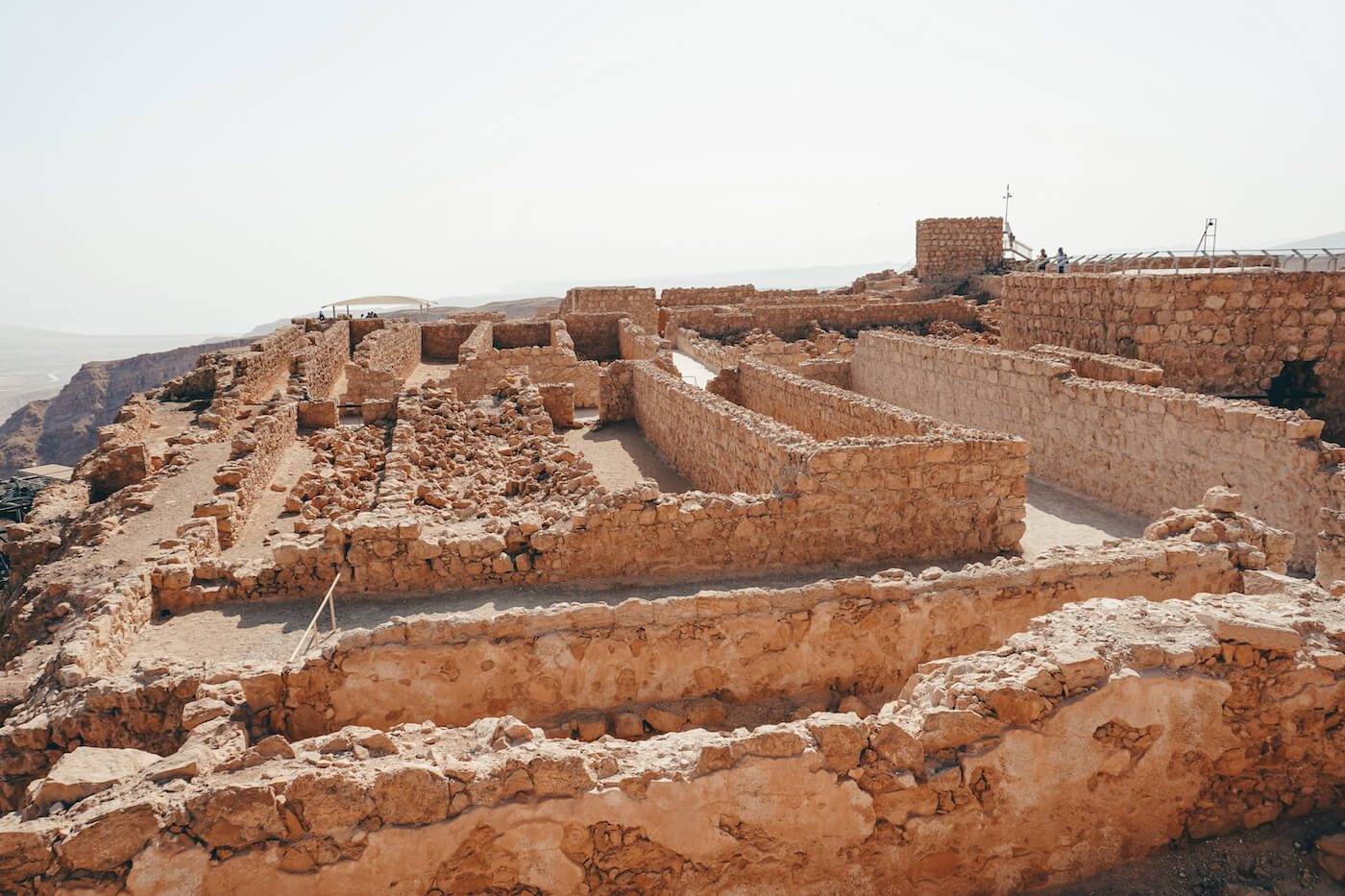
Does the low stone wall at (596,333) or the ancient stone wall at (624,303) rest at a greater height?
the ancient stone wall at (624,303)

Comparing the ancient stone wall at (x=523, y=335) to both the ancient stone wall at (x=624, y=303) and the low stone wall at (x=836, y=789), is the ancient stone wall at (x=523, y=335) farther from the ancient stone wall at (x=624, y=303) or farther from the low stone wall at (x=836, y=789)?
the low stone wall at (x=836, y=789)

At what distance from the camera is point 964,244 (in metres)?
30.1

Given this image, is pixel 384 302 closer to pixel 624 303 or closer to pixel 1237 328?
pixel 624 303

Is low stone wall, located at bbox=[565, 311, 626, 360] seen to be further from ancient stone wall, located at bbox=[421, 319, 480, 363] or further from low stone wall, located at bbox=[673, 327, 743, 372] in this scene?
ancient stone wall, located at bbox=[421, 319, 480, 363]

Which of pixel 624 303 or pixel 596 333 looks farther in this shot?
pixel 624 303

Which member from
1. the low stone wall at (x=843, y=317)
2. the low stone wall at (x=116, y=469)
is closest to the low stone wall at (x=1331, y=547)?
the low stone wall at (x=843, y=317)

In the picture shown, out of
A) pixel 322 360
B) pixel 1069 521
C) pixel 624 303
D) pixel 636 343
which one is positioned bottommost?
pixel 1069 521

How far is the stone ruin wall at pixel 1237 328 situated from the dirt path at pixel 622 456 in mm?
7621

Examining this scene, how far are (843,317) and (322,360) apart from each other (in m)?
13.8

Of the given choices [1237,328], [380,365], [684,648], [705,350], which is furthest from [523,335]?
[684,648]

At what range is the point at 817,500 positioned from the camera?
7.40 meters

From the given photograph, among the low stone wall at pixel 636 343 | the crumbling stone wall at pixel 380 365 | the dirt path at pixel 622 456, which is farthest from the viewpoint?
Result: the low stone wall at pixel 636 343

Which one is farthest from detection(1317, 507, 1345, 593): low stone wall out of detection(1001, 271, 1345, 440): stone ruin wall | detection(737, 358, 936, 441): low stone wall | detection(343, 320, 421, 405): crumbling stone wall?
detection(343, 320, 421, 405): crumbling stone wall

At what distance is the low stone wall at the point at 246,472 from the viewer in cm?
902
